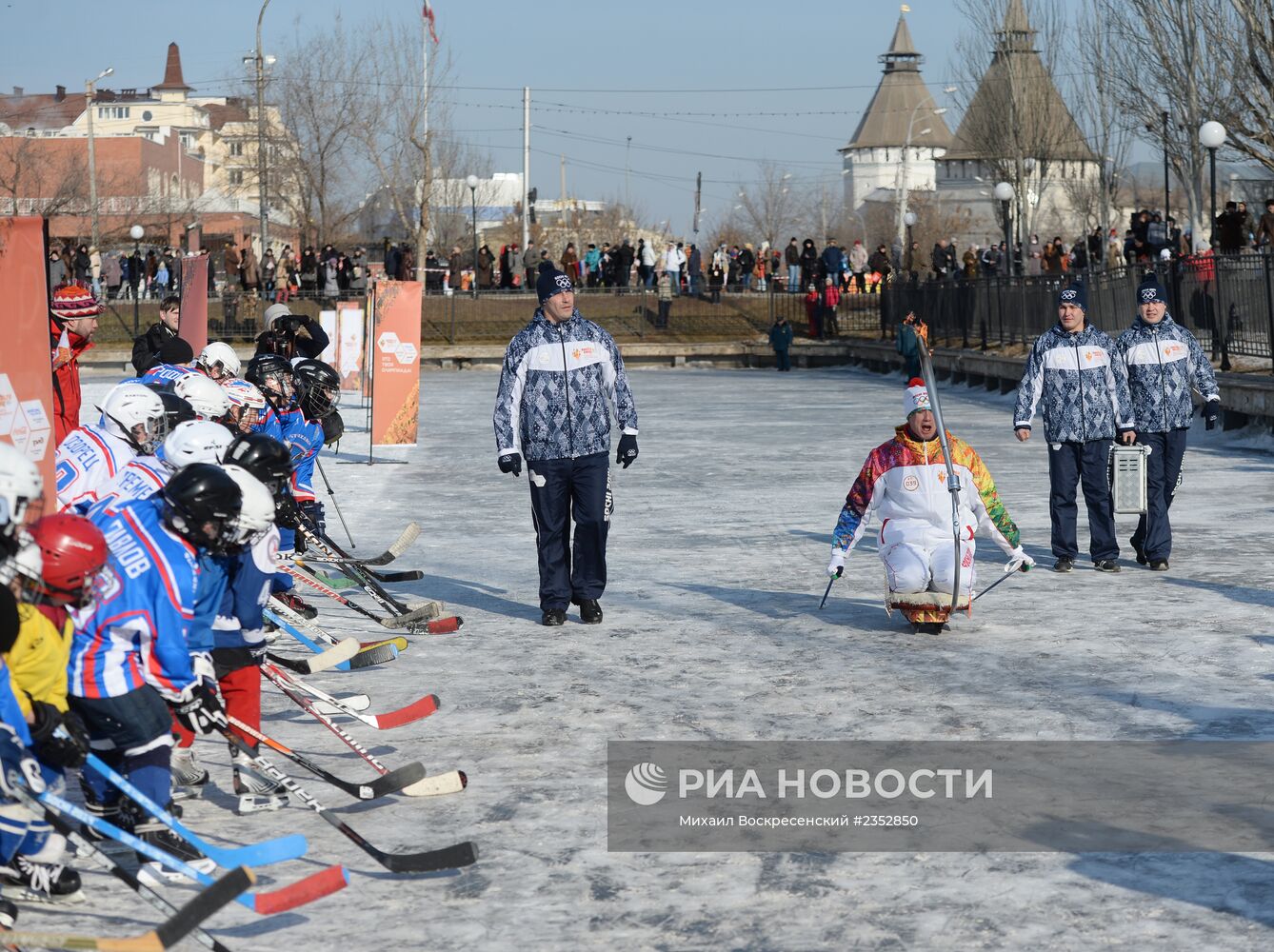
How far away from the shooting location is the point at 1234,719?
275 inches

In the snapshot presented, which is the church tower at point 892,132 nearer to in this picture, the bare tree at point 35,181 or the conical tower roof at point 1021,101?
the bare tree at point 35,181

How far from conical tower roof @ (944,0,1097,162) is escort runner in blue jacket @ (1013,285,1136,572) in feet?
112

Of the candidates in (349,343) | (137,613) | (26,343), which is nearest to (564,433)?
(26,343)

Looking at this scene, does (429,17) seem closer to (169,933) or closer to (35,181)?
(35,181)

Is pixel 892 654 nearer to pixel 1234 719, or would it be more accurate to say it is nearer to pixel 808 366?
pixel 1234 719

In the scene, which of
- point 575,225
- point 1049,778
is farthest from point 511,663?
point 575,225

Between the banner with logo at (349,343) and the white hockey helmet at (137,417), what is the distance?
62.5ft

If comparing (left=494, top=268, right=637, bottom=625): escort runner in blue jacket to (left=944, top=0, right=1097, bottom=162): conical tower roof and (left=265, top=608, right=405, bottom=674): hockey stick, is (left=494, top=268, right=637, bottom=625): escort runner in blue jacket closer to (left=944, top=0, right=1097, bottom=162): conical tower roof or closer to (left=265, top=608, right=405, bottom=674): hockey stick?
(left=265, top=608, right=405, bottom=674): hockey stick

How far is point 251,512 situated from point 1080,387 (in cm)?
707

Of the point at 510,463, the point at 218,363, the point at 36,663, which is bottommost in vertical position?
the point at 36,663

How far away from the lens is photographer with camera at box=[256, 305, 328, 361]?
10.7m

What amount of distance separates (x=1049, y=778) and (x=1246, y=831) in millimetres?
820

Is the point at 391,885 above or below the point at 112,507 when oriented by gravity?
below

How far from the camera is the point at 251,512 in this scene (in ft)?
16.8
